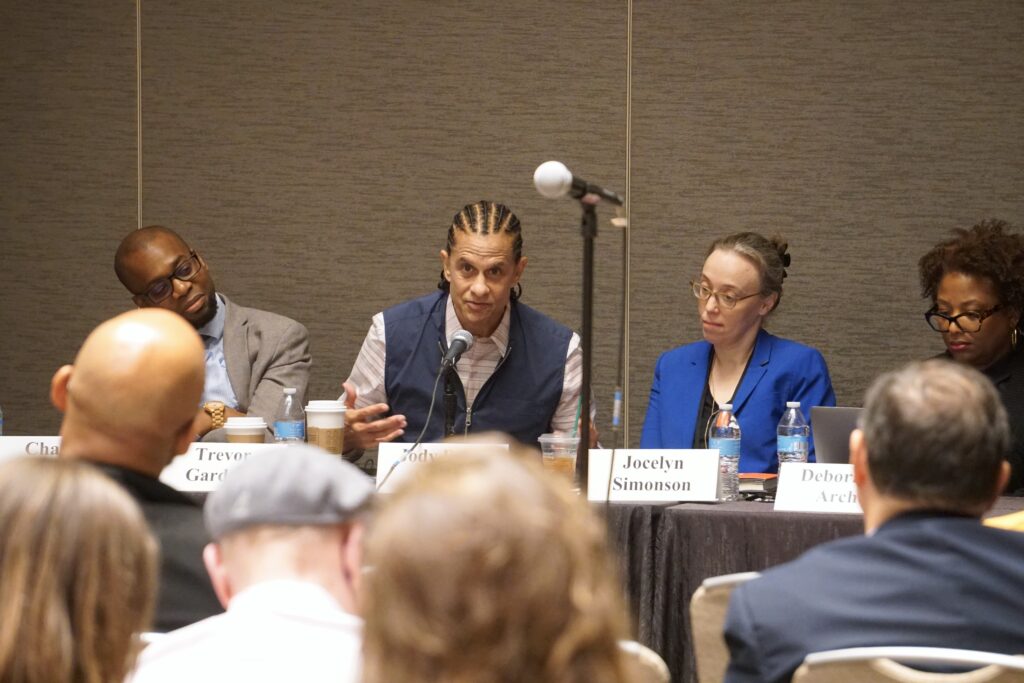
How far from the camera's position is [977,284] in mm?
3377

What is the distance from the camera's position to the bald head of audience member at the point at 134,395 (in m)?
1.87

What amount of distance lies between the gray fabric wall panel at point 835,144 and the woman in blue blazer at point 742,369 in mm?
1016

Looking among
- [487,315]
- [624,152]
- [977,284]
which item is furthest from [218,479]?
[624,152]

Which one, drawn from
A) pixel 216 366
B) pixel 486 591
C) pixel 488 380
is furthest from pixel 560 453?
pixel 486 591

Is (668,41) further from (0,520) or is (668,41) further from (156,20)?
(0,520)

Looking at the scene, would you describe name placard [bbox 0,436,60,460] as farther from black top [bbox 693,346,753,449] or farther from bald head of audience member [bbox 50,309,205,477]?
black top [bbox 693,346,753,449]

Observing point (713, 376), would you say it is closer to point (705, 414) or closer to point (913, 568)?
point (705, 414)

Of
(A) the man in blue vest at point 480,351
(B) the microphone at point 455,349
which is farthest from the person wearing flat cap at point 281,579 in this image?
(A) the man in blue vest at point 480,351

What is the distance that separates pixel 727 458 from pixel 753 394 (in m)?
0.57

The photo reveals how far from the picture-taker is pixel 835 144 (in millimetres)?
4582

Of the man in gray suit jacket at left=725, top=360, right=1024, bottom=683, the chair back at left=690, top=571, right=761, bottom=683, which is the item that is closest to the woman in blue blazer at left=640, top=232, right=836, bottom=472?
the chair back at left=690, top=571, right=761, bottom=683

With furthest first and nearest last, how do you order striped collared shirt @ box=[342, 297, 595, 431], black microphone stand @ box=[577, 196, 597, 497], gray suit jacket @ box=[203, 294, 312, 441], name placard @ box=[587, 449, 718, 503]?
gray suit jacket @ box=[203, 294, 312, 441] → striped collared shirt @ box=[342, 297, 595, 431] → name placard @ box=[587, 449, 718, 503] → black microphone stand @ box=[577, 196, 597, 497]

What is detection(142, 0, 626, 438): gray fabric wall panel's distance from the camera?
4.69 m

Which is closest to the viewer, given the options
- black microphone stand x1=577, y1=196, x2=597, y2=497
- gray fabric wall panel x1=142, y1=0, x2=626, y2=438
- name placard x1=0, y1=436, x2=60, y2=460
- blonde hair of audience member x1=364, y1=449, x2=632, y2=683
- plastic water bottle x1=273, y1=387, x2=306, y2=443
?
blonde hair of audience member x1=364, y1=449, x2=632, y2=683
